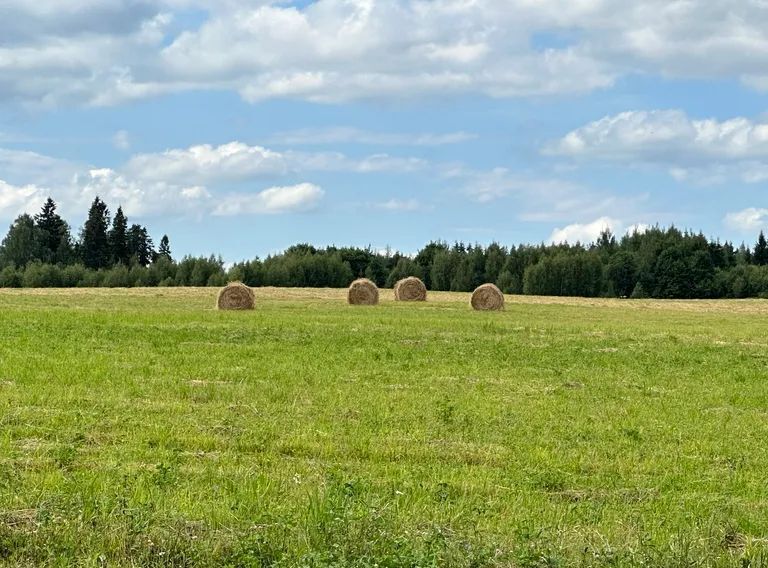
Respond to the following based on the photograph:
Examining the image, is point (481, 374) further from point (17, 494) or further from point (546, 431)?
point (17, 494)

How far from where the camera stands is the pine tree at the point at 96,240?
402 ft

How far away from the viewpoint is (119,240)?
4931 inches

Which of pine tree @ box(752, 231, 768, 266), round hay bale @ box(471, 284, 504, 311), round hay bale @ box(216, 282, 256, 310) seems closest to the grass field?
round hay bale @ box(216, 282, 256, 310)

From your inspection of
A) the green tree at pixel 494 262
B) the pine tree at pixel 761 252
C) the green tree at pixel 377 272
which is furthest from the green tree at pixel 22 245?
the pine tree at pixel 761 252

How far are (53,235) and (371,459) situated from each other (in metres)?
130

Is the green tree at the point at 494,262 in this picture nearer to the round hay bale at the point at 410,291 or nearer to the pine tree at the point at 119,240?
the pine tree at the point at 119,240

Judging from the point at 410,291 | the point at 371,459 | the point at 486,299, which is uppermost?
the point at 410,291

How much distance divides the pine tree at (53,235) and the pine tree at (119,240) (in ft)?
24.8

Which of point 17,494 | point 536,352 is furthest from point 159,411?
point 536,352

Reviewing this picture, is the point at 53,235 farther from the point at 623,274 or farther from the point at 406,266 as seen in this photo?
the point at 623,274

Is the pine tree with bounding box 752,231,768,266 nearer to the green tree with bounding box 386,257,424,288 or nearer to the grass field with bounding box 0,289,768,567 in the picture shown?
the green tree with bounding box 386,257,424,288

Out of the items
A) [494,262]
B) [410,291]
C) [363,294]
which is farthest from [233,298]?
[494,262]

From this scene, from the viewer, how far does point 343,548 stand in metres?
6.77

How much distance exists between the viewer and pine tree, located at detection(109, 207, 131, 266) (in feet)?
408
